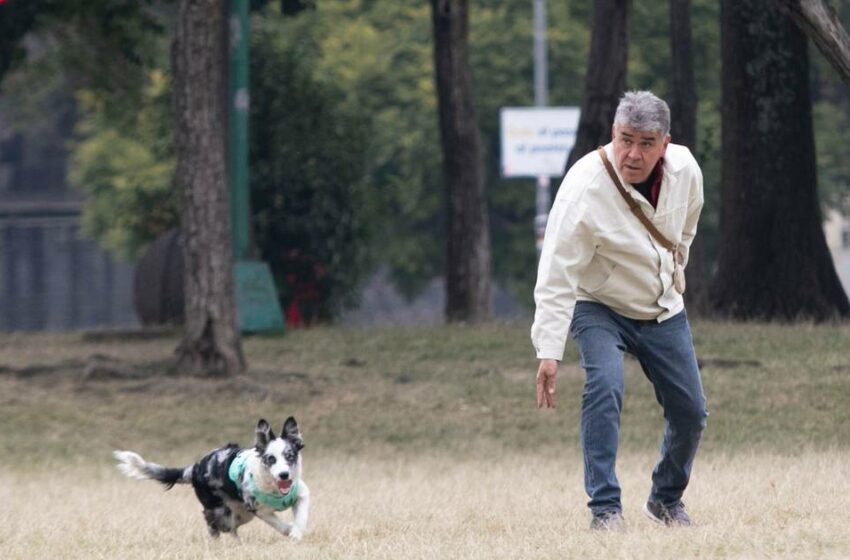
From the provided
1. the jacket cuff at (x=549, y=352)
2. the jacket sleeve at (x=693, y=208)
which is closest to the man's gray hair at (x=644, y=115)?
the jacket sleeve at (x=693, y=208)

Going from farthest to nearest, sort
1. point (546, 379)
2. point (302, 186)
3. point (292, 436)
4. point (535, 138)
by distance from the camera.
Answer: point (535, 138), point (302, 186), point (292, 436), point (546, 379)

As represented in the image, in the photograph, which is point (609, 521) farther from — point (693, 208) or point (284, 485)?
point (284, 485)

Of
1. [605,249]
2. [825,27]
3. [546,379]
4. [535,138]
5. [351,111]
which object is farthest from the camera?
[535,138]

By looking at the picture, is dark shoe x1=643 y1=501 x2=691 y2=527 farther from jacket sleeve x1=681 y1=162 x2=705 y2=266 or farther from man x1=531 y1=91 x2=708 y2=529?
jacket sleeve x1=681 y1=162 x2=705 y2=266

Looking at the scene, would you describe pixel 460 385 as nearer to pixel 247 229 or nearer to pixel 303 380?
pixel 303 380

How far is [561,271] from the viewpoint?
25.5 ft

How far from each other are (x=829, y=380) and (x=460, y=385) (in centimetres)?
319

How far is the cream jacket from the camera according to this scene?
7766 millimetres

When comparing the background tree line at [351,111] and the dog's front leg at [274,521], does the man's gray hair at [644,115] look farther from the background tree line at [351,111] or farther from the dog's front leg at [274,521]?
the background tree line at [351,111]

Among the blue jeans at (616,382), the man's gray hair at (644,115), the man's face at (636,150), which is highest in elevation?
the man's gray hair at (644,115)

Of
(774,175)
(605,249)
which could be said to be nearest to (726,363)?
(774,175)

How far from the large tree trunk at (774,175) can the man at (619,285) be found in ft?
35.8

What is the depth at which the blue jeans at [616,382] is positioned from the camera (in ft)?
26.0

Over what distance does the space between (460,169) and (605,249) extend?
1525cm
